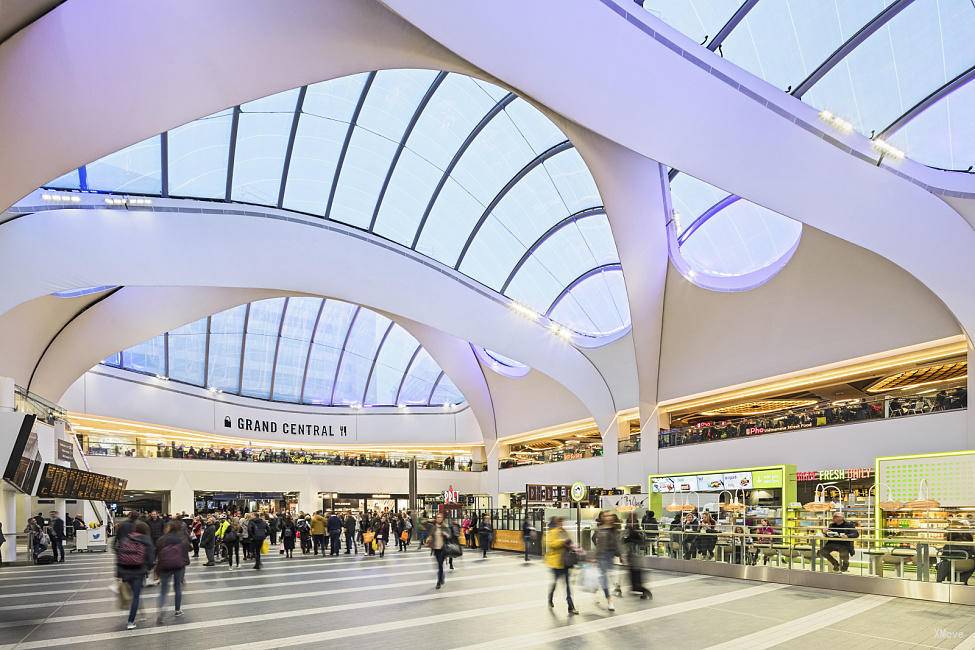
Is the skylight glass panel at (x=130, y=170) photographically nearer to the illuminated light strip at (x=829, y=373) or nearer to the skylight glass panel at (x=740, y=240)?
the skylight glass panel at (x=740, y=240)

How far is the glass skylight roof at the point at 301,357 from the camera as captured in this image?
3906 centimetres

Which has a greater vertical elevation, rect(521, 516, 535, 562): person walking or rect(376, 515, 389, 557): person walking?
rect(521, 516, 535, 562): person walking

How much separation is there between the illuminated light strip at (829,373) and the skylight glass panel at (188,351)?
25.4 metres

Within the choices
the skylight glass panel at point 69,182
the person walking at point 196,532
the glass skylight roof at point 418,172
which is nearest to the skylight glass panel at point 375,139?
the glass skylight roof at point 418,172

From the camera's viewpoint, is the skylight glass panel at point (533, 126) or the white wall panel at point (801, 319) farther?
the skylight glass panel at point (533, 126)

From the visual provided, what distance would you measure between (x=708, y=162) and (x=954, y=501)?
8347mm

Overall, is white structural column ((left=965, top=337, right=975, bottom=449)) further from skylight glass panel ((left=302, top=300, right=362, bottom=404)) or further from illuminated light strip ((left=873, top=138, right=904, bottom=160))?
skylight glass panel ((left=302, top=300, right=362, bottom=404))

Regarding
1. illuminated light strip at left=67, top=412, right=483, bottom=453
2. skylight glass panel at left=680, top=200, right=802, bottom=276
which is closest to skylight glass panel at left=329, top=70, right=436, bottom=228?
skylight glass panel at left=680, top=200, right=802, bottom=276

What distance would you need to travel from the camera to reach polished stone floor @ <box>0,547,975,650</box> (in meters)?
8.08

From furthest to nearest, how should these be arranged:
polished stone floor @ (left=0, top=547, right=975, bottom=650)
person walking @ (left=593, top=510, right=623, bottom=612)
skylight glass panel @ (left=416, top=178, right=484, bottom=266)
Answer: skylight glass panel @ (left=416, top=178, right=484, bottom=266) → person walking @ (left=593, top=510, right=623, bottom=612) → polished stone floor @ (left=0, top=547, right=975, bottom=650)

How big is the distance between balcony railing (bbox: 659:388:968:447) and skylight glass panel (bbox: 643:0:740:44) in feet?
34.6

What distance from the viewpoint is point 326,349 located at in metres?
43.7

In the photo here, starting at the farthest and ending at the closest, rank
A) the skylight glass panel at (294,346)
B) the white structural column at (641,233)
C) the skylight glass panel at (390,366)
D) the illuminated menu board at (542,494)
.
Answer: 1. the skylight glass panel at (390,366)
2. the skylight glass panel at (294,346)
3. the illuminated menu board at (542,494)
4. the white structural column at (641,233)

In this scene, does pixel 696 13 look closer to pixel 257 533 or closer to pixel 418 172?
pixel 418 172
